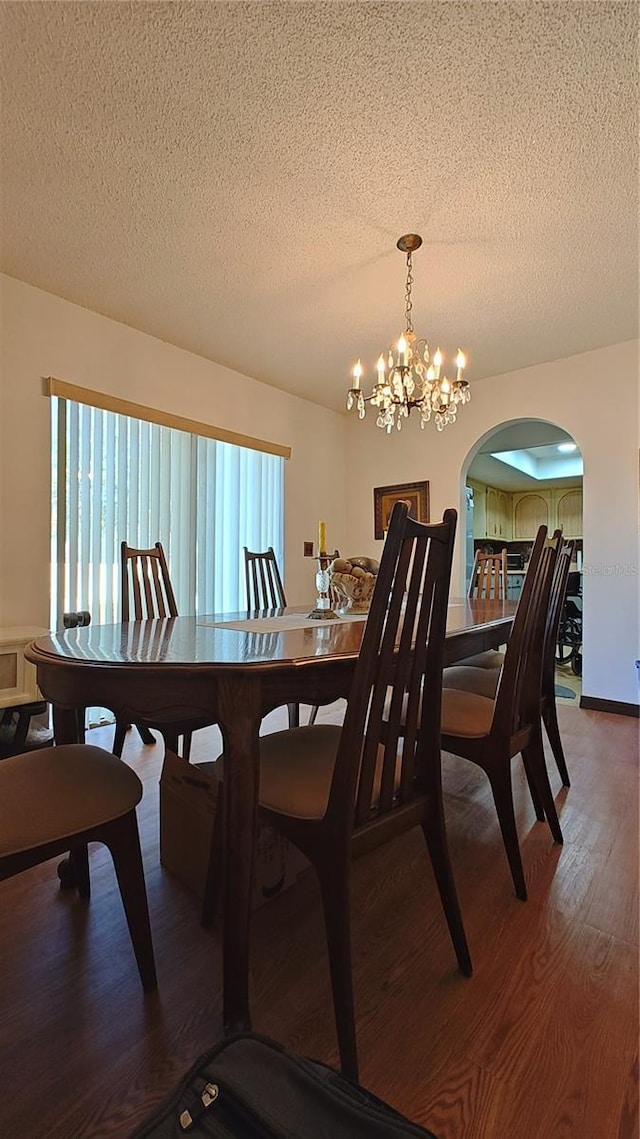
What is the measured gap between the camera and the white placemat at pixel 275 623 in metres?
1.66

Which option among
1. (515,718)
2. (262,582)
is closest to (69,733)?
(515,718)

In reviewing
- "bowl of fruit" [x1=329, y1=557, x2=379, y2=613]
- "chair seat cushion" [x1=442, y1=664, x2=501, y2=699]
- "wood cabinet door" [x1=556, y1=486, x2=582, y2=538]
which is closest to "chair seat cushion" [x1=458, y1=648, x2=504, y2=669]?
"chair seat cushion" [x1=442, y1=664, x2=501, y2=699]

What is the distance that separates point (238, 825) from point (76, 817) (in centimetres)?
34

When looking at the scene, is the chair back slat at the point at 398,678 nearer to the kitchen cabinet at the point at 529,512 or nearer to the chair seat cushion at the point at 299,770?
the chair seat cushion at the point at 299,770

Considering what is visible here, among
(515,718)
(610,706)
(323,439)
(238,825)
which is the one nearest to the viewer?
(238,825)

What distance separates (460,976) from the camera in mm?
1173

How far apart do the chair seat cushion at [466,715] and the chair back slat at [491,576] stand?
1717mm

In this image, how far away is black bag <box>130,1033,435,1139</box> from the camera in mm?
629

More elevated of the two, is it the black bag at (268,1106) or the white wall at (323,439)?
the white wall at (323,439)

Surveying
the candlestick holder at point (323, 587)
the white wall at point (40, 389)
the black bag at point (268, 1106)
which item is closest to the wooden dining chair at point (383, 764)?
the black bag at point (268, 1106)

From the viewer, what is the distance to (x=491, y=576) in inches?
133

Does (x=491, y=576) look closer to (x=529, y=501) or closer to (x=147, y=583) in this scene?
(x=147, y=583)

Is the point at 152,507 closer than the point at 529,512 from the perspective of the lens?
Yes

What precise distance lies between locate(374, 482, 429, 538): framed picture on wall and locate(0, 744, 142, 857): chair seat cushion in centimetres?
334
